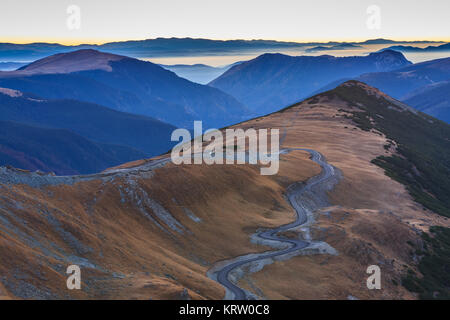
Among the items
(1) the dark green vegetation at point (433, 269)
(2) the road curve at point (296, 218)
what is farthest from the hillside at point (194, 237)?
(2) the road curve at point (296, 218)

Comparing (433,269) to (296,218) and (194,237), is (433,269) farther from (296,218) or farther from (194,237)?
(194,237)

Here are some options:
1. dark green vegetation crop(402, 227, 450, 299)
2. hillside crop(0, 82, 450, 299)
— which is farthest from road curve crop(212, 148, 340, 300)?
dark green vegetation crop(402, 227, 450, 299)

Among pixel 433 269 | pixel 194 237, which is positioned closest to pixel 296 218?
pixel 433 269

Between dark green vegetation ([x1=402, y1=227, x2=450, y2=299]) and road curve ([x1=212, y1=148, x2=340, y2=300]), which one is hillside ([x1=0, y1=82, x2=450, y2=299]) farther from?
road curve ([x1=212, y1=148, x2=340, y2=300])

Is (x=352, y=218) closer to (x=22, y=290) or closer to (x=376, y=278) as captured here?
(x=376, y=278)

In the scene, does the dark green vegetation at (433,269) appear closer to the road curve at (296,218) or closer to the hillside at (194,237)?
the hillside at (194,237)

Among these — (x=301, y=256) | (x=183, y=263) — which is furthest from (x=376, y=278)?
(x=183, y=263)
